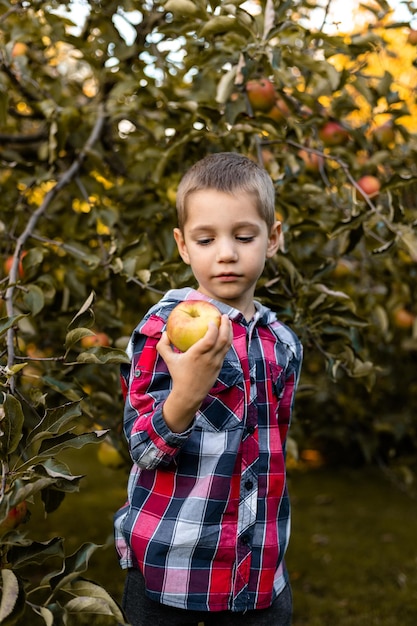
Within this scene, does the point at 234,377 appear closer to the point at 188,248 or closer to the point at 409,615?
the point at 188,248

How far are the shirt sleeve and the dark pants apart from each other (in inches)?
10.9

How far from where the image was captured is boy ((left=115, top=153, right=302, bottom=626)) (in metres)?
1.32

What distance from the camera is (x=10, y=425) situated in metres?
1.20

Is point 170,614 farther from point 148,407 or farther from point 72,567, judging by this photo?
point 148,407

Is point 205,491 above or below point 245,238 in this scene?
below

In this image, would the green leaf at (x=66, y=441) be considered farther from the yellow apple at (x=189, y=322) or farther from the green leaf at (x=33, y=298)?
the green leaf at (x=33, y=298)

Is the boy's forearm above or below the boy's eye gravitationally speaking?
below

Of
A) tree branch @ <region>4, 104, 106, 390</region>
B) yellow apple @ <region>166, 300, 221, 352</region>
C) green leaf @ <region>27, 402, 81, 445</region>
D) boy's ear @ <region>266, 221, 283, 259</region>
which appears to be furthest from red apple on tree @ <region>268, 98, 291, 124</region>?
green leaf @ <region>27, 402, 81, 445</region>

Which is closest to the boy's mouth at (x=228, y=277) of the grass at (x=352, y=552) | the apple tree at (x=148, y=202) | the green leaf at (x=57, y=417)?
the apple tree at (x=148, y=202)

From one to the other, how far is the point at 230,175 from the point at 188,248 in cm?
16

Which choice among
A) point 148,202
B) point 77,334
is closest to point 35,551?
point 77,334

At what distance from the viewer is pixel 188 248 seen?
1409mm

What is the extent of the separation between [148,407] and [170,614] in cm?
40

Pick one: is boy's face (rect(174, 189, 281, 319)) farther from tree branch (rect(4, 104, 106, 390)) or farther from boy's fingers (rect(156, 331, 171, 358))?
tree branch (rect(4, 104, 106, 390))
